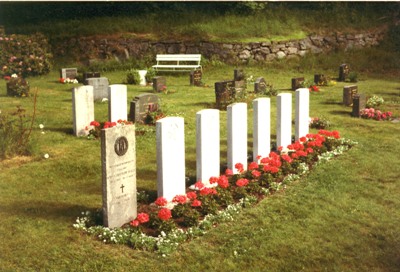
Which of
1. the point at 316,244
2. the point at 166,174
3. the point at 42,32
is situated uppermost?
the point at 42,32

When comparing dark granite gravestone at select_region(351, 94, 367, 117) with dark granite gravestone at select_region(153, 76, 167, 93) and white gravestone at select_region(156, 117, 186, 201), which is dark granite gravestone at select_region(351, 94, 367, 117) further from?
white gravestone at select_region(156, 117, 186, 201)

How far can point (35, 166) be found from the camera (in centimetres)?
1096

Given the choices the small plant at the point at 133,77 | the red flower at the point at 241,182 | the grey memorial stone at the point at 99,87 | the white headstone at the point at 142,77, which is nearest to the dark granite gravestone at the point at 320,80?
the white headstone at the point at 142,77

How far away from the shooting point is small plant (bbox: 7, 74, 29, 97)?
60.2 feet

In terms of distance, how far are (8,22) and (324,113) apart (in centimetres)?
2018

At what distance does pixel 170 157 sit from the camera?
8.50m

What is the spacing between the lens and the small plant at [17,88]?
1834 cm

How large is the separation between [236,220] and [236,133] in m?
2.24

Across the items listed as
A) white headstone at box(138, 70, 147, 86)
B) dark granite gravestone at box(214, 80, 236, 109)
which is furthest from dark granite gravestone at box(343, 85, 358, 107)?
white headstone at box(138, 70, 147, 86)

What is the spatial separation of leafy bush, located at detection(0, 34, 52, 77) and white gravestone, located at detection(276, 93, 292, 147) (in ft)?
48.5

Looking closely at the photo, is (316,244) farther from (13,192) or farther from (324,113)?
(324,113)

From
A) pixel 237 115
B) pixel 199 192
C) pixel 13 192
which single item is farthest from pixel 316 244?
pixel 13 192

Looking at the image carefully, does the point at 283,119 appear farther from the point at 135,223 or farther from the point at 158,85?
the point at 158,85

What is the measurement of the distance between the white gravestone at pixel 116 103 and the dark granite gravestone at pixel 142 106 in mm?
563
